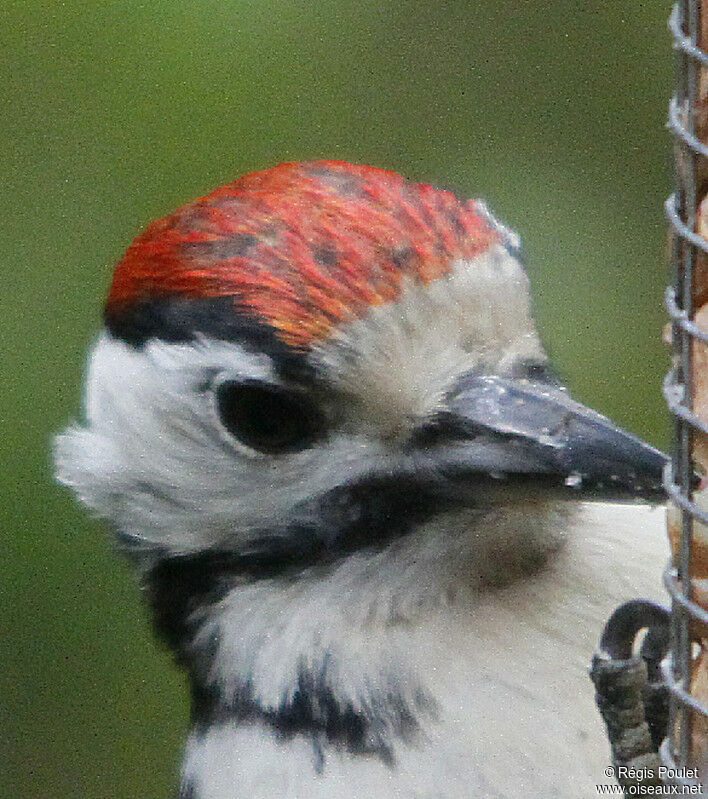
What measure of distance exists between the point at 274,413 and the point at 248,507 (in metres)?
0.13

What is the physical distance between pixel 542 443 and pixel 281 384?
0.30 m

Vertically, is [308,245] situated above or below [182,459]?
above

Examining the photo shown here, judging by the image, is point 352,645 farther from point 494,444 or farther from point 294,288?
point 294,288

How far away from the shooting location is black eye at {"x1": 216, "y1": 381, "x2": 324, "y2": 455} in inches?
71.1

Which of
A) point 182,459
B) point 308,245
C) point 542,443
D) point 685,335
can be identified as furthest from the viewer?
point 182,459

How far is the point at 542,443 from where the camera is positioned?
1701 mm

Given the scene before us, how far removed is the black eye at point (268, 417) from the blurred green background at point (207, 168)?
3.45ft

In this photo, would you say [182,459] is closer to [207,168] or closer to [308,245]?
[308,245]

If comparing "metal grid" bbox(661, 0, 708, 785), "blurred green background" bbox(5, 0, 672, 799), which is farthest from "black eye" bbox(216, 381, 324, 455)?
"blurred green background" bbox(5, 0, 672, 799)

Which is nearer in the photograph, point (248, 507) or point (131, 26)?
point (248, 507)

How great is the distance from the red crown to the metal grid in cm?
46

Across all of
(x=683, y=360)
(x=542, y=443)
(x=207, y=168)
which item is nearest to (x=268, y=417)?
(x=542, y=443)

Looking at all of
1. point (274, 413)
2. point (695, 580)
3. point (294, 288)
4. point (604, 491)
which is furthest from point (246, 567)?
point (695, 580)

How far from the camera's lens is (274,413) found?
182 centimetres
